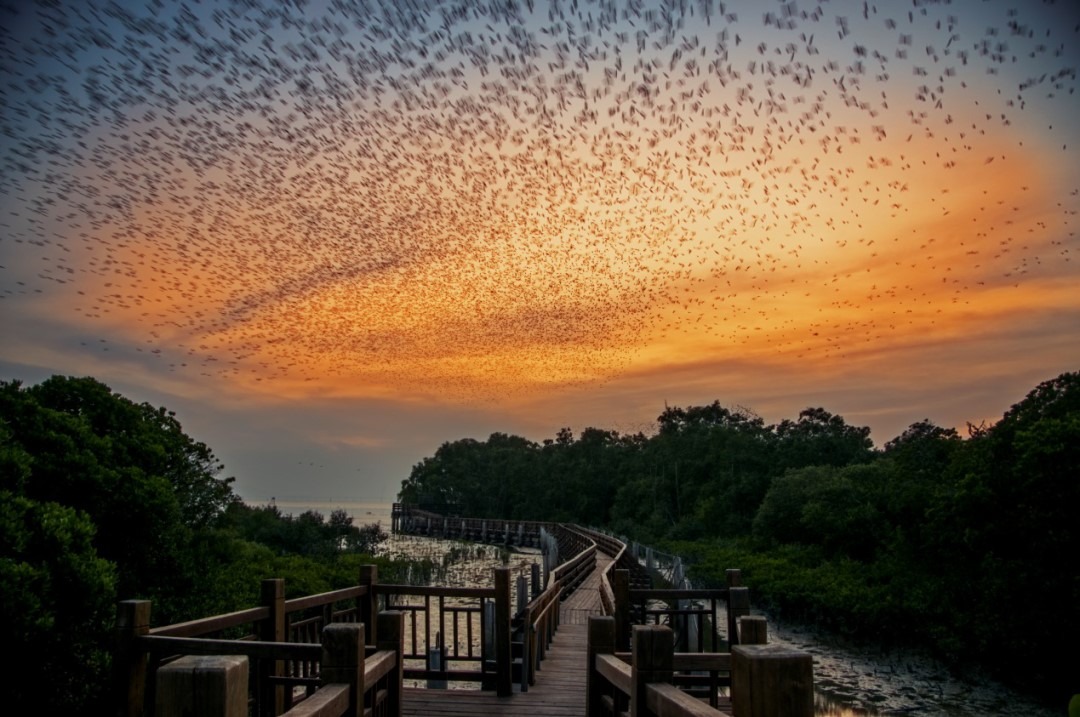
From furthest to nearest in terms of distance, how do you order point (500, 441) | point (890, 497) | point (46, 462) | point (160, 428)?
point (500, 441) < point (890, 497) < point (160, 428) < point (46, 462)

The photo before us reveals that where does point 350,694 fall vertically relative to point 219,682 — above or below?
below

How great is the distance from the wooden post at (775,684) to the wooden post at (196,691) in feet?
4.51

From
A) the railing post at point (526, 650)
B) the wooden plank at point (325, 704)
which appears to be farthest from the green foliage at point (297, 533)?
the wooden plank at point (325, 704)

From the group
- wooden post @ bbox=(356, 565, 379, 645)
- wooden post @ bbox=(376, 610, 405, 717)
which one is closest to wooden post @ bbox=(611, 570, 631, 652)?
wooden post @ bbox=(356, 565, 379, 645)

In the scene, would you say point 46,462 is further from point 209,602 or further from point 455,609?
point 455,609

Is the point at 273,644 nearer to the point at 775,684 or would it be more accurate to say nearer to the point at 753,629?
the point at 753,629

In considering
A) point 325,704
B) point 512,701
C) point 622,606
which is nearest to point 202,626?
point 325,704

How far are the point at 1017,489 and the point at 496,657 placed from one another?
38.0 ft

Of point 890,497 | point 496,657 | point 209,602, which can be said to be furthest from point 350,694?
point 890,497

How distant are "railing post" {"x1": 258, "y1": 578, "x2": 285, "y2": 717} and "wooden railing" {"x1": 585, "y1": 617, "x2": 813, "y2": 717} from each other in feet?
7.43

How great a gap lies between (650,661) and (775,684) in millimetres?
1101

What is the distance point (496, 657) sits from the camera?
26.0 ft

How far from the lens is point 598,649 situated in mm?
4465

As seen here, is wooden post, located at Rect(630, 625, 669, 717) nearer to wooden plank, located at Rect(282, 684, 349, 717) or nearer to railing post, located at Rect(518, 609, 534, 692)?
wooden plank, located at Rect(282, 684, 349, 717)
